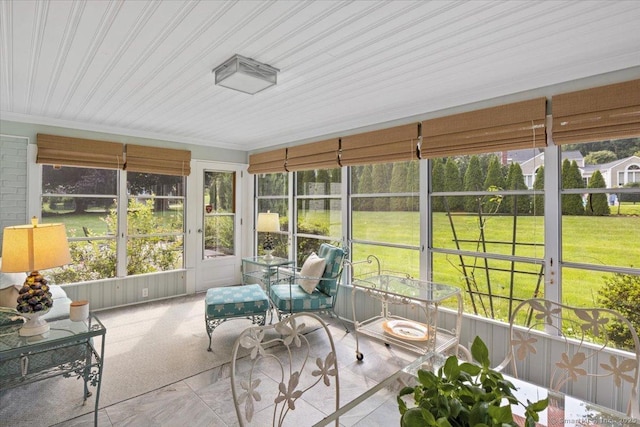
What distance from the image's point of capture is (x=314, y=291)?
11.5 feet

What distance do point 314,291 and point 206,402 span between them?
1.52 metres

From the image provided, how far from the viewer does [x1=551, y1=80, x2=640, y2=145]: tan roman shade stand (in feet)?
6.86

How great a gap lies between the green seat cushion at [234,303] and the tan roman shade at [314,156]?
1.79 m

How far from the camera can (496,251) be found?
285 cm

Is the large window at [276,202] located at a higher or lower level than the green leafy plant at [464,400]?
higher

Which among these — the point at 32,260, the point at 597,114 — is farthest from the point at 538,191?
the point at 32,260

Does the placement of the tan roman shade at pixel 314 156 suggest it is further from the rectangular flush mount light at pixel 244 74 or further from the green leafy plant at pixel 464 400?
the green leafy plant at pixel 464 400

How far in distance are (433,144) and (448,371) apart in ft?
8.36

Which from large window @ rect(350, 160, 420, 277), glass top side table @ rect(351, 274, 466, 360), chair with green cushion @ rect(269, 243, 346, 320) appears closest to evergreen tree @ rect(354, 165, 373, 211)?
large window @ rect(350, 160, 420, 277)

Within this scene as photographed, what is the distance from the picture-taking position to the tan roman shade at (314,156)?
3982mm

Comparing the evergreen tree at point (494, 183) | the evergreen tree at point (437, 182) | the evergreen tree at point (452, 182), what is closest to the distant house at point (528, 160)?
the evergreen tree at point (494, 183)

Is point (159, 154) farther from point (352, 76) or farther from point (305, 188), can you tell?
point (352, 76)

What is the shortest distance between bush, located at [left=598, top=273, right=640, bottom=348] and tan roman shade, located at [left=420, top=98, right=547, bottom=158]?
111 centimetres

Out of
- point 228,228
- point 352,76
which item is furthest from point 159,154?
point 352,76
